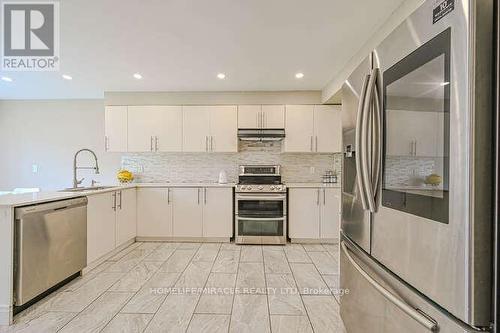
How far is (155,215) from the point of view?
4.19 metres

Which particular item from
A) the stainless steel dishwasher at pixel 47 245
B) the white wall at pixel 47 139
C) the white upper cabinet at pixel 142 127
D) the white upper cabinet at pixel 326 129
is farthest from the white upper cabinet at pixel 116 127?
the white upper cabinet at pixel 326 129

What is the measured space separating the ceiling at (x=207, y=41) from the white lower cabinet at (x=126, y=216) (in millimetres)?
1663

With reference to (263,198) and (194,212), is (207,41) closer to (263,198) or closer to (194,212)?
(263,198)

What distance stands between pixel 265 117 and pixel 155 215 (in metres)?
2.32

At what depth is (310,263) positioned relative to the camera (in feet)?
10.9

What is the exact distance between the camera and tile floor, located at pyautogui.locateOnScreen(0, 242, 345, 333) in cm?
201

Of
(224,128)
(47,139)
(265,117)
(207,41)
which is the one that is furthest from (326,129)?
(47,139)

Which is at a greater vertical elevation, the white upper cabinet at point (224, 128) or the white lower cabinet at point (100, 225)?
the white upper cabinet at point (224, 128)

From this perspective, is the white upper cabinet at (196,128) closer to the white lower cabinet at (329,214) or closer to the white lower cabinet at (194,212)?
the white lower cabinet at (194,212)

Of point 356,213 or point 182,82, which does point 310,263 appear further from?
point 182,82

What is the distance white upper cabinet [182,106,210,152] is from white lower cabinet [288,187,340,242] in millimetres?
1624

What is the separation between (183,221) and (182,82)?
209cm

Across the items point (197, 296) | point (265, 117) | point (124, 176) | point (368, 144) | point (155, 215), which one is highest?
point (265, 117)

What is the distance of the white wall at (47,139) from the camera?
495 cm
